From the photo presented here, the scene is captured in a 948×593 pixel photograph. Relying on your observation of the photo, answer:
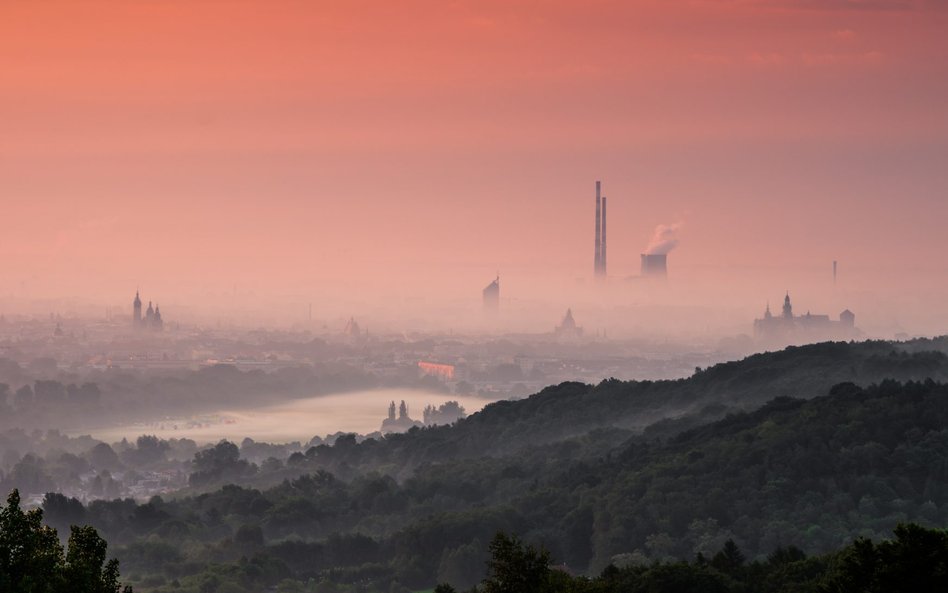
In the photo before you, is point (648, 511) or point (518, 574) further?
point (648, 511)

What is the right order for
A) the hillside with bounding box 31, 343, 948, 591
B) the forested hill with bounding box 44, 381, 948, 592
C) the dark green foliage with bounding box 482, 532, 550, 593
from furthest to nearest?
the hillside with bounding box 31, 343, 948, 591 → the forested hill with bounding box 44, 381, 948, 592 → the dark green foliage with bounding box 482, 532, 550, 593

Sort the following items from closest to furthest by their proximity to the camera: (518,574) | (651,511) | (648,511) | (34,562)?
(34,562)
(518,574)
(651,511)
(648,511)

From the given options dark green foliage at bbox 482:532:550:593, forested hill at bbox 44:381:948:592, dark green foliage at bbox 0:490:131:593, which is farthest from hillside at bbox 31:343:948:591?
dark green foliage at bbox 0:490:131:593

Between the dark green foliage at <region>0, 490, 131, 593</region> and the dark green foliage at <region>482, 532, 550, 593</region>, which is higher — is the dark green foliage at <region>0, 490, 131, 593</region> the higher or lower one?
the higher one

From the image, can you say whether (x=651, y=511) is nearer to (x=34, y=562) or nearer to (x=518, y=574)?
(x=518, y=574)

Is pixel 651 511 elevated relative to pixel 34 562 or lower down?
lower down

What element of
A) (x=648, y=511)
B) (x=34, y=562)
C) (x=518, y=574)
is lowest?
(x=648, y=511)

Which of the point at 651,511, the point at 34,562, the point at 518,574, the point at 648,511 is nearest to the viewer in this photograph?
the point at 34,562

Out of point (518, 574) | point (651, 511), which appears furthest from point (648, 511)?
point (518, 574)

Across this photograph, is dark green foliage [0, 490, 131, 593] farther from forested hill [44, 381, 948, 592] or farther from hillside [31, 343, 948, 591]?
forested hill [44, 381, 948, 592]

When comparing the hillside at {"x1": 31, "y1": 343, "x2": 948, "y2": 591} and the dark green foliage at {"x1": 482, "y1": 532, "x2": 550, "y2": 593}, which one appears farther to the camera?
the hillside at {"x1": 31, "y1": 343, "x2": 948, "y2": 591}

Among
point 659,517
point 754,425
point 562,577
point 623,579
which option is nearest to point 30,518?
point 562,577

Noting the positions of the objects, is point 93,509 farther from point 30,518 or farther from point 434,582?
point 30,518
